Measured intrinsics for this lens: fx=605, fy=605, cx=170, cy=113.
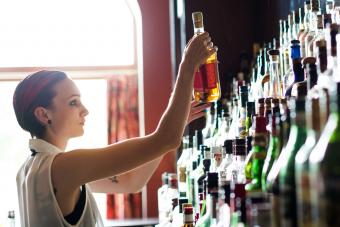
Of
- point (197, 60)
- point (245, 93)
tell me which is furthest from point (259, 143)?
point (245, 93)

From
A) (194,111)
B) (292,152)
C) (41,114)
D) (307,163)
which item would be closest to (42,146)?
(41,114)

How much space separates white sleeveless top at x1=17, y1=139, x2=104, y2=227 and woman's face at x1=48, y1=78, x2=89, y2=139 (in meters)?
0.06

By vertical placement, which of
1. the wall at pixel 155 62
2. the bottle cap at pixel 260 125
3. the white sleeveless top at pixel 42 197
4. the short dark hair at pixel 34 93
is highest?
the wall at pixel 155 62

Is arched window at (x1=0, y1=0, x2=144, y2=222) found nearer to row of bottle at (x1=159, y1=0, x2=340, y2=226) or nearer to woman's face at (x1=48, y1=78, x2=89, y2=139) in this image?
woman's face at (x1=48, y1=78, x2=89, y2=139)

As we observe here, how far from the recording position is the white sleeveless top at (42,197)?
5.57ft

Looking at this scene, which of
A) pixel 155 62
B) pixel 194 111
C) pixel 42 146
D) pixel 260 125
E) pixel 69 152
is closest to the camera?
pixel 260 125

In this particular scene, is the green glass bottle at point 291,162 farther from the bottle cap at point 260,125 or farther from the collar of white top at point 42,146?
the collar of white top at point 42,146

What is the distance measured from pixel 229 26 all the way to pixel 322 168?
1989mm

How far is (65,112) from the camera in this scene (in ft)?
6.07

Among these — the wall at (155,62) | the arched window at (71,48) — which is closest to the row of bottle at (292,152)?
the wall at (155,62)

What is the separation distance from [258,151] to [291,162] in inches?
6.8

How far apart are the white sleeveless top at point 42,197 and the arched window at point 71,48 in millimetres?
3513

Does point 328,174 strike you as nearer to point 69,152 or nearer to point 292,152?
point 292,152

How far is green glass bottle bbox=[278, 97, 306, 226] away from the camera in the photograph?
34.3 inches
